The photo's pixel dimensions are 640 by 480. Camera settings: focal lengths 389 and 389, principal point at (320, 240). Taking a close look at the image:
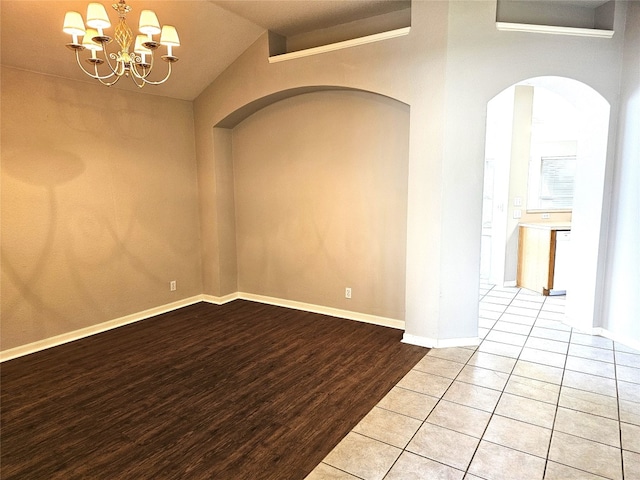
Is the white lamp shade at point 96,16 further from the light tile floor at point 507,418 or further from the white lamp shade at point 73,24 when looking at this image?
the light tile floor at point 507,418

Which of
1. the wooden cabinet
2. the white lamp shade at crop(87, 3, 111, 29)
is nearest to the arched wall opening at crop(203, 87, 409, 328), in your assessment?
the white lamp shade at crop(87, 3, 111, 29)

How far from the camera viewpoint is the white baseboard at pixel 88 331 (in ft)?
11.9

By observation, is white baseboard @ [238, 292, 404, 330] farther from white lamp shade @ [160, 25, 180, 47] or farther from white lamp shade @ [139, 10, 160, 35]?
white lamp shade @ [139, 10, 160, 35]

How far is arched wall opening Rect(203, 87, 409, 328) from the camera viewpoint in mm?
4227

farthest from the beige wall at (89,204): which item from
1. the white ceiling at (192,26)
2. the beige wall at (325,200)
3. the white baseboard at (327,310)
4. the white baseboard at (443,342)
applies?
the white baseboard at (443,342)

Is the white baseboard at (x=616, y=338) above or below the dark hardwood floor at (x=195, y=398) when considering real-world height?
above

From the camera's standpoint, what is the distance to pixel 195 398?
289 centimetres

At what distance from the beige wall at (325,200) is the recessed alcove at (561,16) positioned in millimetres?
1242

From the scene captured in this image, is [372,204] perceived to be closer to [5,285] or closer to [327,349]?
[327,349]

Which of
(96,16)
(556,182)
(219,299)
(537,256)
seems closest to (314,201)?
(219,299)

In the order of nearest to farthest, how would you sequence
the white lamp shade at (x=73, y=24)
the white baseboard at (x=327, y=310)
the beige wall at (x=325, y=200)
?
the white lamp shade at (x=73, y=24), the beige wall at (x=325, y=200), the white baseboard at (x=327, y=310)

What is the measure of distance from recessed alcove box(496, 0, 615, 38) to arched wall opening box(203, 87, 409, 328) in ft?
4.10

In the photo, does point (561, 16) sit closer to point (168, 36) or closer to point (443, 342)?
point (443, 342)

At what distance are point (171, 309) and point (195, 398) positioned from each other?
2.34 metres
